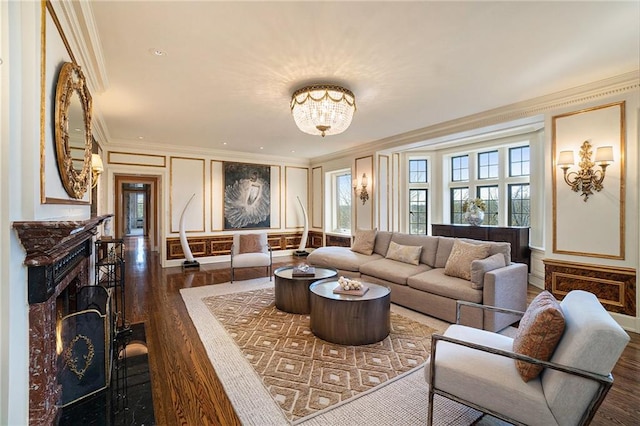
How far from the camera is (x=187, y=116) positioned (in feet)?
14.9

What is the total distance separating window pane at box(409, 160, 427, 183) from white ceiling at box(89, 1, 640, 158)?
8.80 feet

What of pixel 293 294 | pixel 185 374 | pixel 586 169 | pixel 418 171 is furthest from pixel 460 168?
pixel 185 374

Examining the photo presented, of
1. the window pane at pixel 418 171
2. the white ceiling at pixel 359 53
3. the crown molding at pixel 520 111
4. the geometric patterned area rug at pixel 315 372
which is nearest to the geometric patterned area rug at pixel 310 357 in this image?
the geometric patterned area rug at pixel 315 372

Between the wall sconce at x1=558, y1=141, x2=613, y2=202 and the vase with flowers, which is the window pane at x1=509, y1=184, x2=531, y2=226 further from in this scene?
the wall sconce at x1=558, y1=141, x2=613, y2=202

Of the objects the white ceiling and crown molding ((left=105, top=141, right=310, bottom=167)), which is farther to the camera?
crown molding ((left=105, top=141, right=310, bottom=167))

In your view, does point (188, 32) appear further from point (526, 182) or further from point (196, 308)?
point (526, 182)

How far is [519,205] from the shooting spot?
18.5ft

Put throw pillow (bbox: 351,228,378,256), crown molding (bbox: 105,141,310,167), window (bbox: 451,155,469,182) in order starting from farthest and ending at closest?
1. window (bbox: 451,155,469,182)
2. crown molding (bbox: 105,141,310,167)
3. throw pillow (bbox: 351,228,378,256)

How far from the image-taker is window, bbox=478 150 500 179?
6036mm

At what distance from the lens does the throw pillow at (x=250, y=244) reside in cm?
572

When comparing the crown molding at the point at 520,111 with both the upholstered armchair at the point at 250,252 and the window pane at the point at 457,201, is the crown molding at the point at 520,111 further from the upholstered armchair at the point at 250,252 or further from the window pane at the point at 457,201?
the upholstered armchair at the point at 250,252

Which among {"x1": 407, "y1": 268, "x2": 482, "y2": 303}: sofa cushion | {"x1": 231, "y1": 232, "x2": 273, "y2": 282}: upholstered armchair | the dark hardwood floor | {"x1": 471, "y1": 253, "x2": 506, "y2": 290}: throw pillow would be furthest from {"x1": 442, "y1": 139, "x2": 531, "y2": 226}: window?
{"x1": 231, "y1": 232, "x2": 273, "y2": 282}: upholstered armchair

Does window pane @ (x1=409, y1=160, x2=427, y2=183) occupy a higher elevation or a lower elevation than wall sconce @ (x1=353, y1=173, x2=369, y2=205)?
higher

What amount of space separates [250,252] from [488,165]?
5153mm
